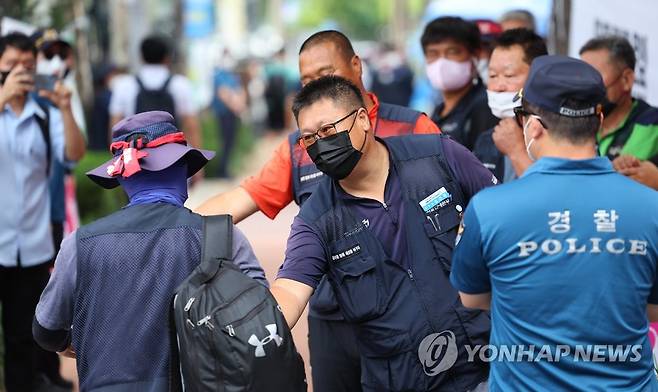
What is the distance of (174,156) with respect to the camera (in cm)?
398

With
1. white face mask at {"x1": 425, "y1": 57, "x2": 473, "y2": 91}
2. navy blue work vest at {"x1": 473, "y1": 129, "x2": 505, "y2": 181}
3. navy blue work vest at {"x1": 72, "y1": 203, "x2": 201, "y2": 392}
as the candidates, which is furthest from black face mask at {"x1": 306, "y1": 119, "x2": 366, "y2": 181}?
white face mask at {"x1": 425, "y1": 57, "x2": 473, "y2": 91}

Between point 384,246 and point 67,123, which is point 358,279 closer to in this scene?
point 384,246

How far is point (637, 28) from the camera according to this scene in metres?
7.35

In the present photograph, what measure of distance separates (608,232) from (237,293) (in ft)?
3.90

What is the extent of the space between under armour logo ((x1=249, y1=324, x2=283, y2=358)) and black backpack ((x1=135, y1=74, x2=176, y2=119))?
683 cm

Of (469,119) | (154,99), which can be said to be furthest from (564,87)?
(154,99)

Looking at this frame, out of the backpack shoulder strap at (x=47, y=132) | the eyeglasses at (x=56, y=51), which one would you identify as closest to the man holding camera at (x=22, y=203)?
the backpack shoulder strap at (x=47, y=132)

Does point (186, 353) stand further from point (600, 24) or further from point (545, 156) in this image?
point (600, 24)

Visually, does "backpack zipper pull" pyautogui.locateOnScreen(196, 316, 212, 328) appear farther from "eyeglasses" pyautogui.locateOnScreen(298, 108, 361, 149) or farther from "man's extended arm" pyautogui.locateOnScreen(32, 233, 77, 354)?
"eyeglasses" pyautogui.locateOnScreen(298, 108, 361, 149)

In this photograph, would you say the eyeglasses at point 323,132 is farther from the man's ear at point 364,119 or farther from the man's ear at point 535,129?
the man's ear at point 535,129

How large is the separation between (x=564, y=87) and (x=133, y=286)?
1.64 metres

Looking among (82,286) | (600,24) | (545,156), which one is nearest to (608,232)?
(545,156)

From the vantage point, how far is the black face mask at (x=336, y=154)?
4234mm

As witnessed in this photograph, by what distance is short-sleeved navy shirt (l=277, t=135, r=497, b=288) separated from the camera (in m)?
4.11
